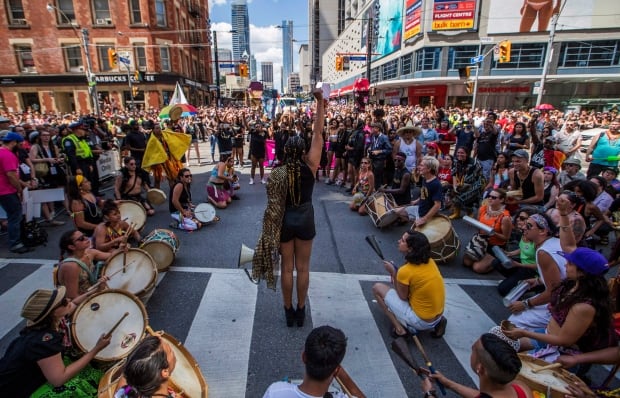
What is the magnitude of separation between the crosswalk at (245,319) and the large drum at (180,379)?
0.42 m

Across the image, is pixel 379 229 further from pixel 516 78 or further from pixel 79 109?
pixel 516 78

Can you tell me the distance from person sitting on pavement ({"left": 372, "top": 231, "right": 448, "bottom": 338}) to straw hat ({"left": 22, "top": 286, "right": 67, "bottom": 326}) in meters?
2.88

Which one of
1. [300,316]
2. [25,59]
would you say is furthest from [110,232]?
[25,59]

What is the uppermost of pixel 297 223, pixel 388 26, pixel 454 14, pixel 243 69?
pixel 388 26

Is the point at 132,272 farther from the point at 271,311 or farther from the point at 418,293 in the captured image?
the point at 418,293

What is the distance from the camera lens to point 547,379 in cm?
235

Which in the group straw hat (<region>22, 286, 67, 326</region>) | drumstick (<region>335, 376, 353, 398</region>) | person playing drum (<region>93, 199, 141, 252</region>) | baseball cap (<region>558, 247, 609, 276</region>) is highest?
baseball cap (<region>558, 247, 609, 276</region>)

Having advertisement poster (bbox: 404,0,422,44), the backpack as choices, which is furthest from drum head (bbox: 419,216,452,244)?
advertisement poster (bbox: 404,0,422,44)

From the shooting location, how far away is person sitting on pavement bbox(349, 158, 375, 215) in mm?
7806

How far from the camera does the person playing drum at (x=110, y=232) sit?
175 inches

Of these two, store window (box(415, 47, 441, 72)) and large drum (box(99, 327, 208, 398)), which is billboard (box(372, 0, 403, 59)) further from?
large drum (box(99, 327, 208, 398))

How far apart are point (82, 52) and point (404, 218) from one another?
109ft

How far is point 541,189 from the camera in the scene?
5.67 m

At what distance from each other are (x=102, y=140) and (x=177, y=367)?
35.5 ft
